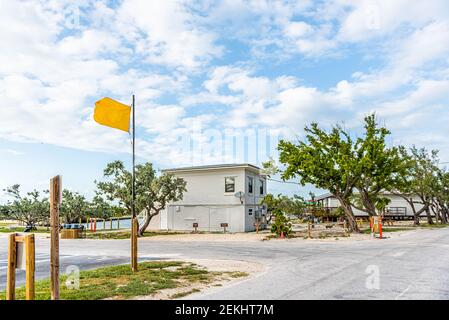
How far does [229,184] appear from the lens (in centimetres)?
3303

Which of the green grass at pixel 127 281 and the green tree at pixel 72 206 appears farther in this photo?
the green tree at pixel 72 206

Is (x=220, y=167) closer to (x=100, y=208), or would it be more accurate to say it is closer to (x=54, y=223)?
(x=100, y=208)

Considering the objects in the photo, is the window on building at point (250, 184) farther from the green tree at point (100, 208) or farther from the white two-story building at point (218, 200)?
the green tree at point (100, 208)

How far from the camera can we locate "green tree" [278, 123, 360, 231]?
95.3ft

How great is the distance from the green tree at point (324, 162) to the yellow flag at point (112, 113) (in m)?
20.3

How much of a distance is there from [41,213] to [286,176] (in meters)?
23.4

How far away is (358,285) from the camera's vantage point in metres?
8.52

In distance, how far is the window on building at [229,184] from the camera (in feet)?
108

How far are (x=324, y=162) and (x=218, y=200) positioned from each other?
9.55 meters

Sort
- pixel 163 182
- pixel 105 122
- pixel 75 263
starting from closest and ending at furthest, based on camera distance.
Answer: pixel 105 122
pixel 75 263
pixel 163 182

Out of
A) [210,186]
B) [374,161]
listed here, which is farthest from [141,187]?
[374,161]

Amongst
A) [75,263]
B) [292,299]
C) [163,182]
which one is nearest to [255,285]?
[292,299]

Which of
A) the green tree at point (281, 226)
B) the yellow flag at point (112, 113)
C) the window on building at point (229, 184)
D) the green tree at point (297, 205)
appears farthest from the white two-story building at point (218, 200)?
the yellow flag at point (112, 113)
